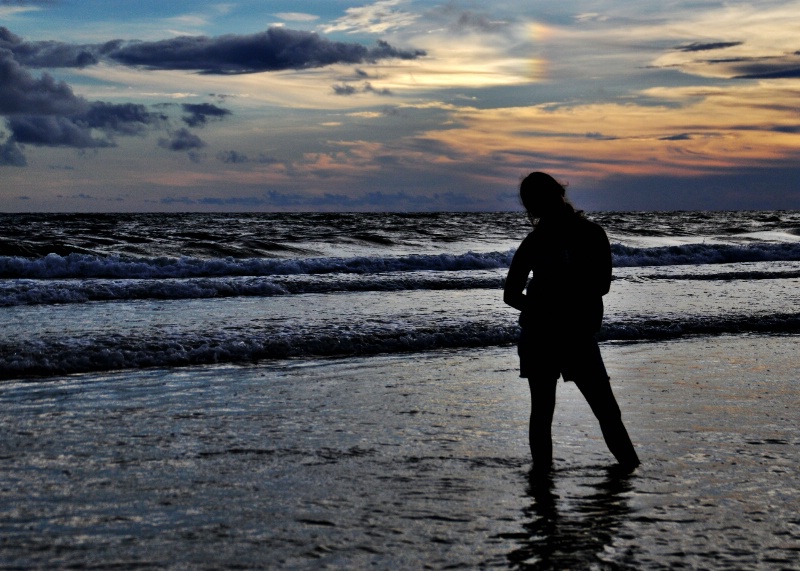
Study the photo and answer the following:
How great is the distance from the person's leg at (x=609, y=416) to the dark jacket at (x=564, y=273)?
36 centimetres

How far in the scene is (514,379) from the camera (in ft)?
25.8

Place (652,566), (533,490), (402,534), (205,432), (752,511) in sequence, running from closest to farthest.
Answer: (652,566) → (402,534) → (752,511) → (533,490) → (205,432)

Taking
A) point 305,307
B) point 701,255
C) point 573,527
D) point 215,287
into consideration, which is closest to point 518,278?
point 573,527

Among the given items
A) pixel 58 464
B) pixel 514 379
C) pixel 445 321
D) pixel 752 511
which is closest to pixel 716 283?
pixel 445 321

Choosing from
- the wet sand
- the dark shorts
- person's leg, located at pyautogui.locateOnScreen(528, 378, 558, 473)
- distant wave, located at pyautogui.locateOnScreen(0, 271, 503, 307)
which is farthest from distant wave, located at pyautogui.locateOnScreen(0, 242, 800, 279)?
the dark shorts

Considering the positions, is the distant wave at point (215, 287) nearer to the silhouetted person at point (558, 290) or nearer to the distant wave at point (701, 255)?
the distant wave at point (701, 255)

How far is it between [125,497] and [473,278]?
15435mm

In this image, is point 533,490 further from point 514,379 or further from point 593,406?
point 514,379

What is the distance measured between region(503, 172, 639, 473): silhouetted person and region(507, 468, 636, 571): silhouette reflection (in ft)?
1.67

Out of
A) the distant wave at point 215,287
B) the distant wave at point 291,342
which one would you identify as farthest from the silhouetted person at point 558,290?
the distant wave at point 215,287

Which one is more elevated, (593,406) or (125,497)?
(593,406)

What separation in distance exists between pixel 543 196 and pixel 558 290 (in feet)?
1.78

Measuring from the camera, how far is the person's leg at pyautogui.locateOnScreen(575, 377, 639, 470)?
4.70 m

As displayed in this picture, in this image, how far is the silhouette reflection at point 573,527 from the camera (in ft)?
11.4
